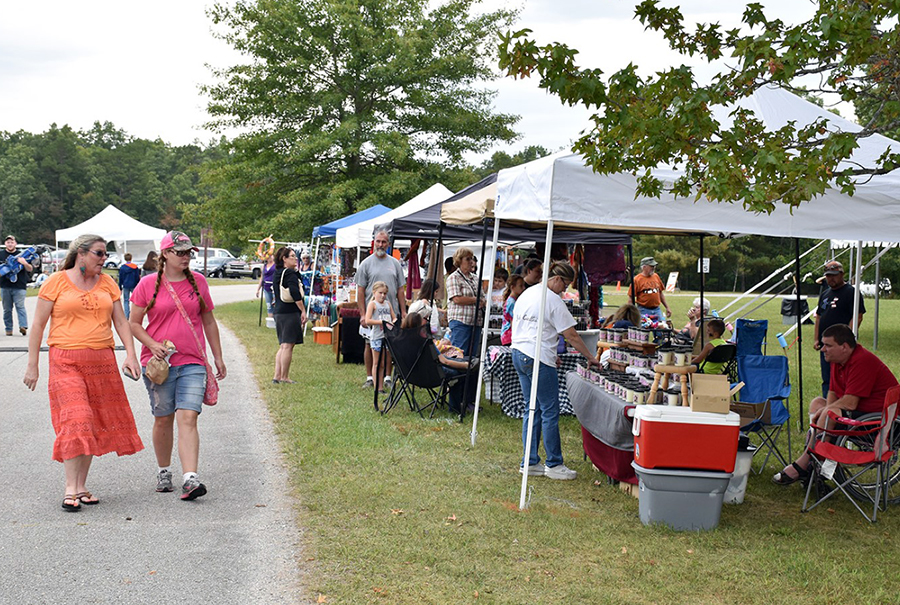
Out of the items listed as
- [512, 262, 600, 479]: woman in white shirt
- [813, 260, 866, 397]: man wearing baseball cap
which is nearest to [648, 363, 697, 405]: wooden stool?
[512, 262, 600, 479]: woman in white shirt

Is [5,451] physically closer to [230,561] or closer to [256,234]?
[230,561]

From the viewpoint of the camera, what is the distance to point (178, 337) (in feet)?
20.7

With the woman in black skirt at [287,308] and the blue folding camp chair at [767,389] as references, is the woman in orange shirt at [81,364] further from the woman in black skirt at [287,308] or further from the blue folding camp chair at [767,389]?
the woman in black skirt at [287,308]

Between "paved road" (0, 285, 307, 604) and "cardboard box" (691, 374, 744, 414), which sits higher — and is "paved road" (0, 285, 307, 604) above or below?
below

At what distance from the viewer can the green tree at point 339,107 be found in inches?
1030

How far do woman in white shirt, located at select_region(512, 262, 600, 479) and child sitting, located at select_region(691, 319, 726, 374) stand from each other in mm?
1292

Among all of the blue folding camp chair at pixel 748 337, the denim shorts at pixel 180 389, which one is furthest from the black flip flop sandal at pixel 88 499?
the blue folding camp chair at pixel 748 337

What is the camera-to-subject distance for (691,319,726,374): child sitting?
8.15 m

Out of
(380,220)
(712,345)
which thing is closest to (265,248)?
(380,220)

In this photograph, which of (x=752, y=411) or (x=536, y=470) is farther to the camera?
(x=752, y=411)

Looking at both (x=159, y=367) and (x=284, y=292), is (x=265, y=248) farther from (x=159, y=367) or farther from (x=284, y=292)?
(x=159, y=367)

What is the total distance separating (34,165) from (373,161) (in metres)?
71.3

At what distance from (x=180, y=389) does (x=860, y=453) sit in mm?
4813

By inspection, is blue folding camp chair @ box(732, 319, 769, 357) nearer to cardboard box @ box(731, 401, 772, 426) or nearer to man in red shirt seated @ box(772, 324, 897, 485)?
cardboard box @ box(731, 401, 772, 426)
